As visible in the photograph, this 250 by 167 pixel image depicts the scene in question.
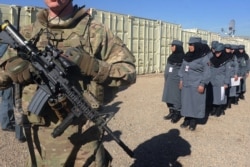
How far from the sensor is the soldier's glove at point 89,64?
6.47ft

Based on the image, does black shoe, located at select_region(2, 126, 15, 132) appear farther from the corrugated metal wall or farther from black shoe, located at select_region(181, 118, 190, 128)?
the corrugated metal wall

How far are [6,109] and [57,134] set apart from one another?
3.58 m

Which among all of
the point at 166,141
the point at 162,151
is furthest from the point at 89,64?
the point at 166,141

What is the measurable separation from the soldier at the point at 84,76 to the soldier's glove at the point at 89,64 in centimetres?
1

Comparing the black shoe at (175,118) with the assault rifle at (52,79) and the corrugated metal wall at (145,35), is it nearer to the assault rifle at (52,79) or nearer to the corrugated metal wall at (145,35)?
the assault rifle at (52,79)

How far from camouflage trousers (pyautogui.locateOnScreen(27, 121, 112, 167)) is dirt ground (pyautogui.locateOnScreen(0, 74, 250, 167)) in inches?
94.9

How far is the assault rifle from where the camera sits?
2.00 meters

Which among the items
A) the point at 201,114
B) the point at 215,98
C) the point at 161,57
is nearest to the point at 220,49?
the point at 215,98

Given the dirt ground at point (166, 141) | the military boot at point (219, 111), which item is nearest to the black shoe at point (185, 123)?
the dirt ground at point (166, 141)

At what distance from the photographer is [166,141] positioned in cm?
581

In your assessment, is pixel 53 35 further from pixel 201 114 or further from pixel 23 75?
pixel 201 114

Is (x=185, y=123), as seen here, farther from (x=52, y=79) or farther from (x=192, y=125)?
(x=52, y=79)

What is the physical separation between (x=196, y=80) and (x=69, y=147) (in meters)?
4.82

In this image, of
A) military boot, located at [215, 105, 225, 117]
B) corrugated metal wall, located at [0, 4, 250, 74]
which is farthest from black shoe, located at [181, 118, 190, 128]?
corrugated metal wall, located at [0, 4, 250, 74]
